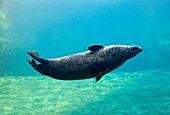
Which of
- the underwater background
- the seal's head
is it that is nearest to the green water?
the underwater background

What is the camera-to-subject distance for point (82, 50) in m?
23.1

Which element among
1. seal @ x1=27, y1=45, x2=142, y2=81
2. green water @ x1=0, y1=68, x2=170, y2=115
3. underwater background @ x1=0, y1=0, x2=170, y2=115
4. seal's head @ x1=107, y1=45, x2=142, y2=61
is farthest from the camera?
underwater background @ x1=0, y1=0, x2=170, y2=115

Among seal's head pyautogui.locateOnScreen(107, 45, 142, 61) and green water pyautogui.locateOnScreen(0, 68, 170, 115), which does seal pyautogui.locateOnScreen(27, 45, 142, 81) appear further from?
green water pyautogui.locateOnScreen(0, 68, 170, 115)

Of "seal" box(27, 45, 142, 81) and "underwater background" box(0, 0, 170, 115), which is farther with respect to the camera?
"underwater background" box(0, 0, 170, 115)

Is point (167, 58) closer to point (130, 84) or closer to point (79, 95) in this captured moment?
point (130, 84)

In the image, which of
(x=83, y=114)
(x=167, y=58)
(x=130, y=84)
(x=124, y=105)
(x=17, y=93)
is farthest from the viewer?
(x=167, y=58)

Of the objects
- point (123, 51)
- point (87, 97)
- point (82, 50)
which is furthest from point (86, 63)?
point (82, 50)

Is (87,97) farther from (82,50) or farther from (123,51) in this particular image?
(82,50)

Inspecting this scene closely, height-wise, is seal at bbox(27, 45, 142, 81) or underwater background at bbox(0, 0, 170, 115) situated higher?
underwater background at bbox(0, 0, 170, 115)

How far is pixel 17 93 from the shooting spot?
12.1 meters

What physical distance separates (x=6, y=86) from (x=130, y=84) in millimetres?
5930

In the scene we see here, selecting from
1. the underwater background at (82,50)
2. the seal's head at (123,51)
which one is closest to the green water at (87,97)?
the underwater background at (82,50)

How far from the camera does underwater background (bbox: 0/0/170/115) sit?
1000 centimetres

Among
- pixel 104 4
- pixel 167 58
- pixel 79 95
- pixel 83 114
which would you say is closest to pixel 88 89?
pixel 79 95
